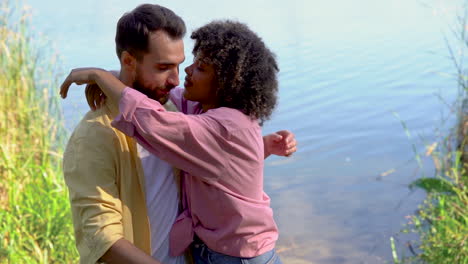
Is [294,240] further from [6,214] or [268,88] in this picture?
[268,88]

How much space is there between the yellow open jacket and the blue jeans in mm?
168

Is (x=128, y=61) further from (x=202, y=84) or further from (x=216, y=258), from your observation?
(x=216, y=258)

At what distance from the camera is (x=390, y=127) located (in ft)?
25.7

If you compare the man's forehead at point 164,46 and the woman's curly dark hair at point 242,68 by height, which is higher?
the man's forehead at point 164,46

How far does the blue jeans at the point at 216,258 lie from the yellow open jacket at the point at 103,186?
17cm

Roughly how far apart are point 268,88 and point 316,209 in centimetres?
408

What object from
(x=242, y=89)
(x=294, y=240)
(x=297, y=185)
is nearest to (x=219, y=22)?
(x=242, y=89)

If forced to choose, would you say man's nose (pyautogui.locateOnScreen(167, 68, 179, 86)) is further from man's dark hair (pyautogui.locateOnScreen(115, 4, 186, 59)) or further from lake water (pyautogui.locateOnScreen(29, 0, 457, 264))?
lake water (pyautogui.locateOnScreen(29, 0, 457, 264))

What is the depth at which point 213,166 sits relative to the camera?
1.92m

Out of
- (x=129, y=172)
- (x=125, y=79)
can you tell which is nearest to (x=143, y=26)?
(x=125, y=79)

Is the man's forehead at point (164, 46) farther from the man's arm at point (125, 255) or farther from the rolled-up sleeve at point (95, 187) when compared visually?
the man's arm at point (125, 255)

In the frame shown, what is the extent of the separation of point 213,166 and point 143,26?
52 cm

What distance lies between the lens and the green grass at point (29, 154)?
402 cm

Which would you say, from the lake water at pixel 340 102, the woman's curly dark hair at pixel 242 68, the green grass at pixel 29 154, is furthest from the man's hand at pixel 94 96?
the green grass at pixel 29 154
